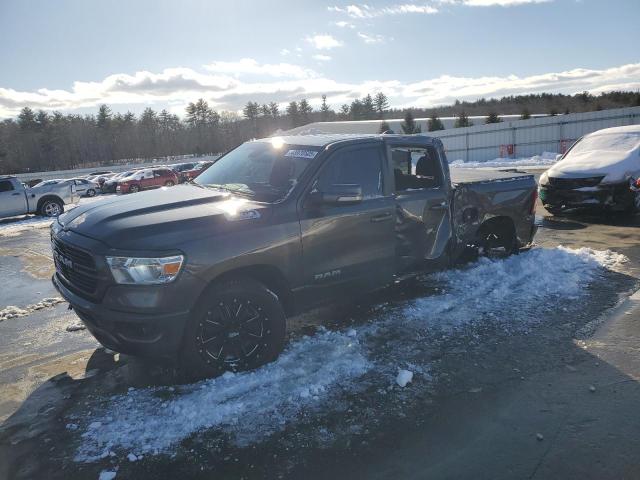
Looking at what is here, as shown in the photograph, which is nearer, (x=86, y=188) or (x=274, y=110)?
(x=86, y=188)

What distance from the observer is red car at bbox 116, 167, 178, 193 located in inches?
1245


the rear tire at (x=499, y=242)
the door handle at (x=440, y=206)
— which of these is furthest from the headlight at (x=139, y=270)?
the rear tire at (x=499, y=242)

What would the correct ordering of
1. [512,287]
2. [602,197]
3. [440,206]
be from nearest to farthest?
[440,206]
[512,287]
[602,197]

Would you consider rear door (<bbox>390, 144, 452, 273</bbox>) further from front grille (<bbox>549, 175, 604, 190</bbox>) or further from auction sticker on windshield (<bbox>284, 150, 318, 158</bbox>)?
front grille (<bbox>549, 175, 604, 190</bbox>)

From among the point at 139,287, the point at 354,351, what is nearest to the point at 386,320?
the point at 354,351

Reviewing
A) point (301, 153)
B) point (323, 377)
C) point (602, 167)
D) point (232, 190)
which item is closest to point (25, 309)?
point (232, 190)

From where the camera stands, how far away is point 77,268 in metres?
3.63

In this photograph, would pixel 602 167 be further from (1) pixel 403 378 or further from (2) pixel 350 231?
(1) pixel 403 378

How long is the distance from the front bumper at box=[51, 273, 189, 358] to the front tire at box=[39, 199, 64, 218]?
54.6 feet

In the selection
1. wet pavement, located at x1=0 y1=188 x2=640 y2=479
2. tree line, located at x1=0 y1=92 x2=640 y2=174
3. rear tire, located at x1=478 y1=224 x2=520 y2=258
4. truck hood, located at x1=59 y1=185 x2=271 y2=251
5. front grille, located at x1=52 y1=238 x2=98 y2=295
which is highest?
tree line, located at x1=0 y1=92 x2=640 y2=174

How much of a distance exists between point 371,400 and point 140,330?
173cm

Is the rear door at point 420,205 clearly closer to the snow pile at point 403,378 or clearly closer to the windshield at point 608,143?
the snow pile at point 403,378

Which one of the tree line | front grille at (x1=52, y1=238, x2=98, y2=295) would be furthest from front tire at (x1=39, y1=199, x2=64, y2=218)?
the tree line

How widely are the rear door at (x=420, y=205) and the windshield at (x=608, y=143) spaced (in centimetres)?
696
